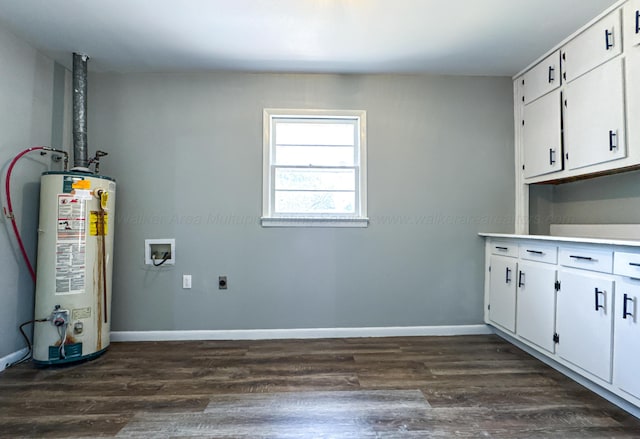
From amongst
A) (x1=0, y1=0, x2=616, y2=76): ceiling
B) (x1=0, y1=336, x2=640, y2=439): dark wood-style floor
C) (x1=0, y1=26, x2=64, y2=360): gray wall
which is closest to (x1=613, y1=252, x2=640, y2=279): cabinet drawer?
(x1=0, y1=336, x2=640, y2=439): dark wood-style floor

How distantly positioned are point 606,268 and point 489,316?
1191mm

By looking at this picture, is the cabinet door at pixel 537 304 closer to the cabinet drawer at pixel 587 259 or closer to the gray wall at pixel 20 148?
the cabinet drawer at pixel 587 259

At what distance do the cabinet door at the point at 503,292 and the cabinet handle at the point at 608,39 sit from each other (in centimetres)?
159

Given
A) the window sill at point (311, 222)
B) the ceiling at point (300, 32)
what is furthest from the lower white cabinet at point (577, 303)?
the ceiling at point (300, 32)

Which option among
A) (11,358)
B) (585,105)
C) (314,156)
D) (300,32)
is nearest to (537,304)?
(585,105)

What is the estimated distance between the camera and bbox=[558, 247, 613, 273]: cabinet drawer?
1738 millimetres

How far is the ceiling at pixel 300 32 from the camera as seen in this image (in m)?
1.93

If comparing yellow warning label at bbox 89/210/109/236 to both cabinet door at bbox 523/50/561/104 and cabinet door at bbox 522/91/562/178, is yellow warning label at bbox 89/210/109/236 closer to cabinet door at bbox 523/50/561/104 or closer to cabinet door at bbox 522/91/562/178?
cabinet door at bbox 522/91/562/178

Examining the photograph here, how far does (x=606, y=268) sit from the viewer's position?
1.74 metres

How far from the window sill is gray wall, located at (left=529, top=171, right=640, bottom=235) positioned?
165 cm

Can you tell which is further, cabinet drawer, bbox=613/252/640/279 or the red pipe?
the red pipe

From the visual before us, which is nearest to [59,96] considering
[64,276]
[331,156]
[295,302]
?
[64,276]

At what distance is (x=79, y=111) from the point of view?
8.05 feet

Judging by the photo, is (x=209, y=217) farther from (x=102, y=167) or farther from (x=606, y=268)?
(x=606, y=268)
